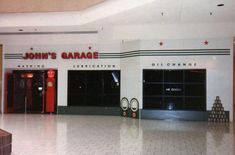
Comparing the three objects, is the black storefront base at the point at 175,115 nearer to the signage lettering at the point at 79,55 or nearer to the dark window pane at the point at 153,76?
the dark window pane at the point at 153,76

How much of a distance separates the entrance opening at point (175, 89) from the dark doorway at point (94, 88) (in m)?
1.92

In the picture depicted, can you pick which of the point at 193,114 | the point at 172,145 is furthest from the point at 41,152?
the point at 193,114

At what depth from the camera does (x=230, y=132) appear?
1069 cm

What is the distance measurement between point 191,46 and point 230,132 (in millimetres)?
4629

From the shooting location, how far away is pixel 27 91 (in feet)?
55.4

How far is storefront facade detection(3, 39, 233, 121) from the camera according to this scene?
13.7 m

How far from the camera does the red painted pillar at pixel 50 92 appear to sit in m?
16.1

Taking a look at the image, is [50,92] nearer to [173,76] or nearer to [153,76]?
[153,76]

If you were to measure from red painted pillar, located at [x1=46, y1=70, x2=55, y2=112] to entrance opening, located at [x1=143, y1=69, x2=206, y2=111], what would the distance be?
5.04m

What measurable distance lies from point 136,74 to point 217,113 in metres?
4.03

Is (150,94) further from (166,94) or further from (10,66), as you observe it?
(10,66)

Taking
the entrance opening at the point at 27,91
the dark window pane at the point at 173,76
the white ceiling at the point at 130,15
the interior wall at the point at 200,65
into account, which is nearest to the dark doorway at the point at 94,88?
the interior wall at the point at 200,65

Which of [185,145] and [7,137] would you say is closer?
[7,137]

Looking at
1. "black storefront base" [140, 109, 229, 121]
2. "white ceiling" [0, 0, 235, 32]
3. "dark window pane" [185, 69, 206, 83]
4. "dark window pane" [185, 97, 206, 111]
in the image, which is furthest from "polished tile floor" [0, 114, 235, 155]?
"white ceiling" [0, 0, 235, 32]
